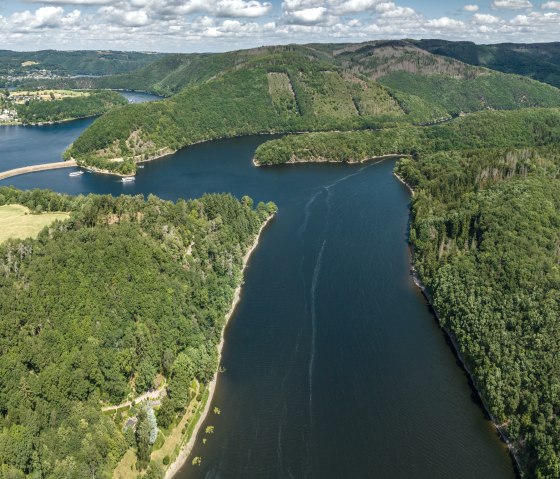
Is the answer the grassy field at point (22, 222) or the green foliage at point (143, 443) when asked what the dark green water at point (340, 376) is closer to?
the green foliage at point (143, 443)

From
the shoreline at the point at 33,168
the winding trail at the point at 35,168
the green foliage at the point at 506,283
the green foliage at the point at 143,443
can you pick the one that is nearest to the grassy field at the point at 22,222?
the green foliage at the point at 143,443

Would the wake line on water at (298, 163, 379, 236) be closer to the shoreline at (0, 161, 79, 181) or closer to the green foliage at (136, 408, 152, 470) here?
the green foliage at (136, 408, 152, 470)

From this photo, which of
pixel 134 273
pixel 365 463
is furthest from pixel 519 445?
pixel 134 273

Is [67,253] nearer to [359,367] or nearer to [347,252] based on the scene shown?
[359,367]

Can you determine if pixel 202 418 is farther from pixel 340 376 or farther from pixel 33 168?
pixel 33 168

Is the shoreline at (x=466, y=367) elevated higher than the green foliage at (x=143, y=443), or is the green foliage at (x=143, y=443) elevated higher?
the green foliage at (x=143, y=443)

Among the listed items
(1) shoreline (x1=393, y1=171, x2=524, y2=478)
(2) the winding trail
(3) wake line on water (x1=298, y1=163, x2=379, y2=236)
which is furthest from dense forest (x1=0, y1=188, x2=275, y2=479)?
(2) the winding trail

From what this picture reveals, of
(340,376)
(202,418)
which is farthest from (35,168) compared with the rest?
(340,376)
